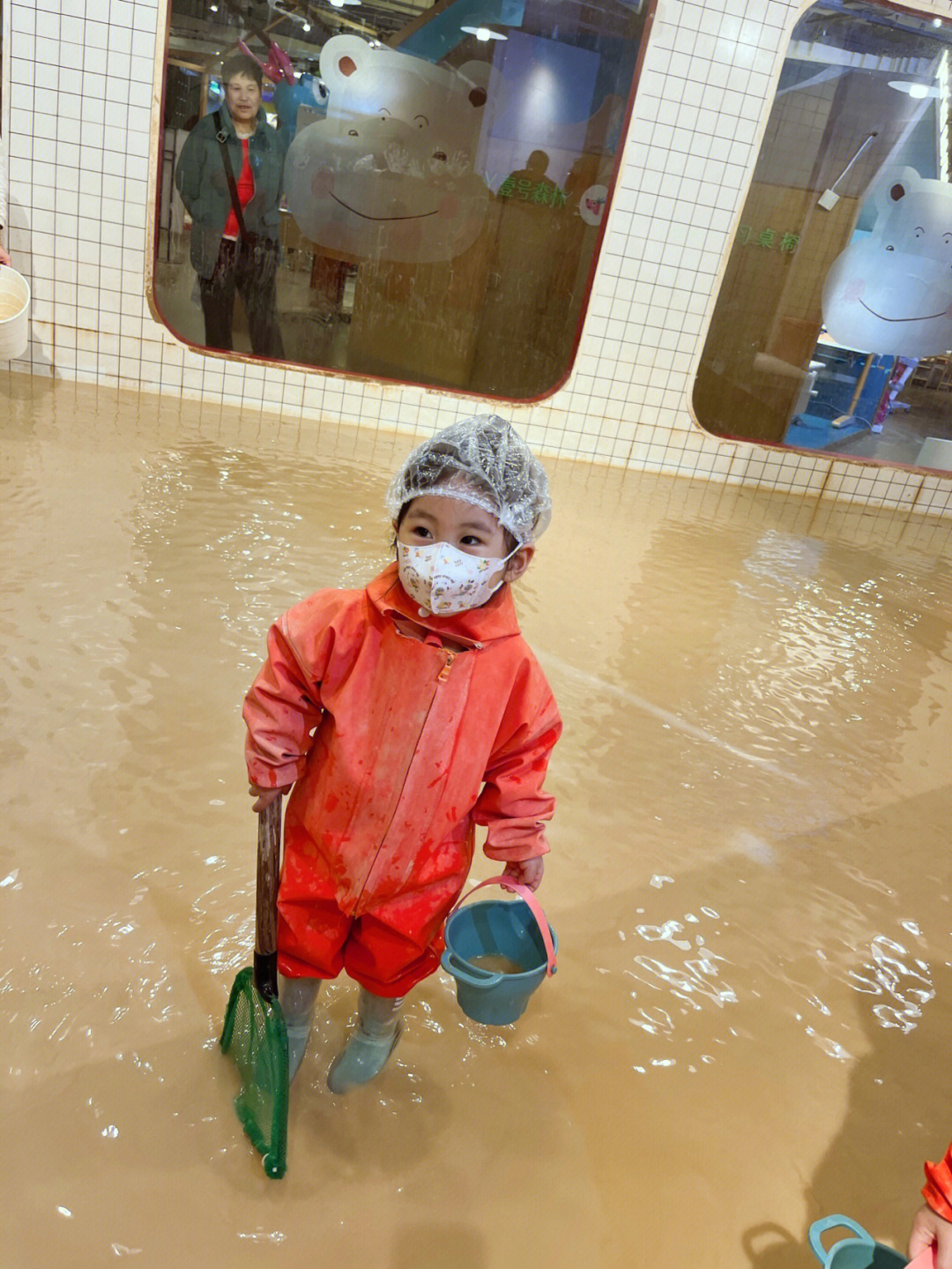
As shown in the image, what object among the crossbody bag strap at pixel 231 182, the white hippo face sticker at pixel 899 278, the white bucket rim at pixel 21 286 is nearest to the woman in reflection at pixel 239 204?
the crossbody bag strap at pixel 231 182

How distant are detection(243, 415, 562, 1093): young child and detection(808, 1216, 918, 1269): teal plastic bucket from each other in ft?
1.93

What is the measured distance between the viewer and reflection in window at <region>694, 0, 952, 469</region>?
5.45m

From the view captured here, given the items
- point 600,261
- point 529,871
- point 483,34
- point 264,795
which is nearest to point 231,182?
point 483,34

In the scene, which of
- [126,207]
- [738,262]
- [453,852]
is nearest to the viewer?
[453,852]

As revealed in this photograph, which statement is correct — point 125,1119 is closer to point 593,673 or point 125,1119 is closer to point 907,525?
point 593,673

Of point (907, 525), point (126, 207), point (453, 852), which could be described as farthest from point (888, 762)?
point (126, 207)

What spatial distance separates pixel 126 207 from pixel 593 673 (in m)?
3.91

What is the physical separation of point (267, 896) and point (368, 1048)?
36 centimetres

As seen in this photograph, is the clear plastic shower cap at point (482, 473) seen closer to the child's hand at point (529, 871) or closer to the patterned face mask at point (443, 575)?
the patterned face mask at point (443, 575)

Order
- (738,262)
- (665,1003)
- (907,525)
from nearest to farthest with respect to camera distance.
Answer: (665,1003)
(738,262)
(907,525)

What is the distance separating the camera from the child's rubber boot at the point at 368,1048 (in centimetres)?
139

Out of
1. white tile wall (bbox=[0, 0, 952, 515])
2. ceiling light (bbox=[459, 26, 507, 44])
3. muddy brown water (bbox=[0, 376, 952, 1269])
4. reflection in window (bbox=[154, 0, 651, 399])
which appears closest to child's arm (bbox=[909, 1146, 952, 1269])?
muddy brown water (bbox=[0, 376, 952, 1269])

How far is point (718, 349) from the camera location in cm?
608

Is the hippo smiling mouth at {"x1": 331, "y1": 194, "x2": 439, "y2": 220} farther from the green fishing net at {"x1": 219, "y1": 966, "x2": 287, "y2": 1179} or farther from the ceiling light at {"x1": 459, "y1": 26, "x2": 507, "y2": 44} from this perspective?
the green fishing net at {"x1": 219, "y1": 966, "x2": 287, "y2": 1179}
